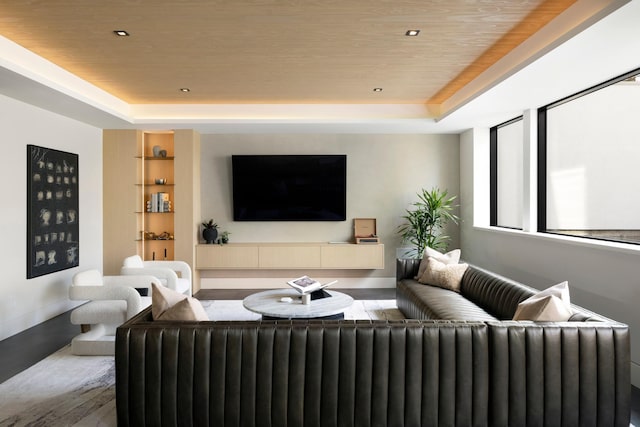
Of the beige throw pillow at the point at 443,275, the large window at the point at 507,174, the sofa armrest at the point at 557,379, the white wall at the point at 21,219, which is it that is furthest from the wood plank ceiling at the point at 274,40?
the sofa armrest at the point at 557,379

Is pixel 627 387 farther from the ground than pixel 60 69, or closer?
closer

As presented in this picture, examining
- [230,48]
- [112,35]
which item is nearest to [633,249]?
[230,48]

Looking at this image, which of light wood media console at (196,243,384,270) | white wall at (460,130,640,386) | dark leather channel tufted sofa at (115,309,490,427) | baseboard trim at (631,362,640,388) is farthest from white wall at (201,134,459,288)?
dark leather channel tufted sofa at (115,309,490,427)

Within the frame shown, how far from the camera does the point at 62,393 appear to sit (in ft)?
9.47

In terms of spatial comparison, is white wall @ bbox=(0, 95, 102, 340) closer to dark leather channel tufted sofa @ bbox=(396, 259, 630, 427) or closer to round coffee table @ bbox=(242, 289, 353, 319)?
round coffee table @ bbox=(242, 289, 353, 319)

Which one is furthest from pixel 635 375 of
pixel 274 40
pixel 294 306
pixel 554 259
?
pixel 274 40

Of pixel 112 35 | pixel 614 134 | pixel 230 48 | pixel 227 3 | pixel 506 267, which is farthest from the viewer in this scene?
pixel 506 267

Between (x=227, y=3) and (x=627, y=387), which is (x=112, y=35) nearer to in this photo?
(x=227, y=3)

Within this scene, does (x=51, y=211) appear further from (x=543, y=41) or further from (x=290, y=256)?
(x=543, y=41)

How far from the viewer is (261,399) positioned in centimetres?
219

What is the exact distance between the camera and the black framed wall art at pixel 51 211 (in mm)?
4429

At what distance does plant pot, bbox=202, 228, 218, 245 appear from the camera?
20.4 feet

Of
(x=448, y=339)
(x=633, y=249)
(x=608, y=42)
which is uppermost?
(x=608, y=42)

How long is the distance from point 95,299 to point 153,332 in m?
1.92
